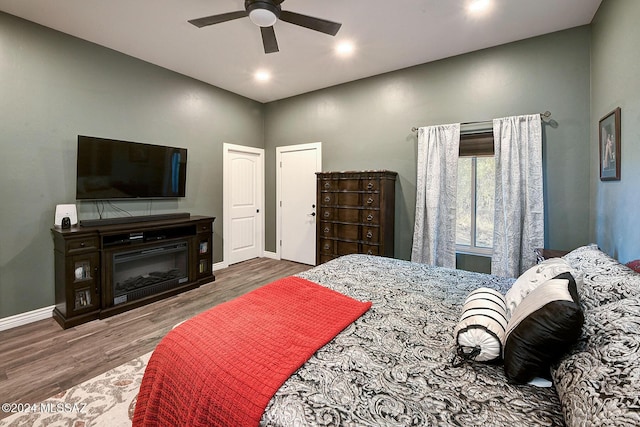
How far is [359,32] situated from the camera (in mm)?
3006

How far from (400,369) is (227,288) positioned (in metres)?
3.18

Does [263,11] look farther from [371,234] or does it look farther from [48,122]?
[371,234]

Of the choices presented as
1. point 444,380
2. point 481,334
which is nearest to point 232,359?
point 444,380

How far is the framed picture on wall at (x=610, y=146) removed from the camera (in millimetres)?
2170

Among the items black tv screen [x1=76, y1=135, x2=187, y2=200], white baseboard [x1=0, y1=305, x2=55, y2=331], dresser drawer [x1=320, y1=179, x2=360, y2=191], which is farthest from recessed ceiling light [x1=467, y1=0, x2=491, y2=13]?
white baseboard [x1=0, y1=305, x2=55, y2=331]

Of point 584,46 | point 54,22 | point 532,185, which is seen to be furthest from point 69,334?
point 584,46

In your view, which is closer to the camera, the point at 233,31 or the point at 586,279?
the point at 586,279

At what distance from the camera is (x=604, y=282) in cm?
120

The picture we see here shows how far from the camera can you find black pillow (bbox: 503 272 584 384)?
0.91m

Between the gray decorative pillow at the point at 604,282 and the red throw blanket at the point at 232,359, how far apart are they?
97 centimetres

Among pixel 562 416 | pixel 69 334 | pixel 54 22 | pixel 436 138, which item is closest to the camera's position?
pixel 562 416

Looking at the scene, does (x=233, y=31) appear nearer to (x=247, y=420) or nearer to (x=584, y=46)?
(x=247, y=420)

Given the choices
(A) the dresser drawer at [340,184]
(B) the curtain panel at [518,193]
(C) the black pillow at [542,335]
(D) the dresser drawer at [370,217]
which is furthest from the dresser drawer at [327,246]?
(C) the black pillow at [542,335]

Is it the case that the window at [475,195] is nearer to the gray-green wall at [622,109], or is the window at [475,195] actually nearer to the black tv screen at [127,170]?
the gray-green wall at [622,109]
